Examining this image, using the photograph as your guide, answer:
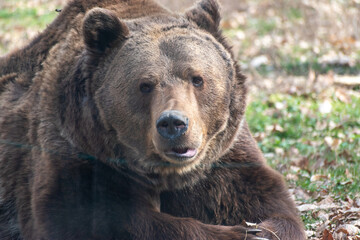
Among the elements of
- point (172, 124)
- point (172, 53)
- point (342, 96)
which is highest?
point (172, 53)

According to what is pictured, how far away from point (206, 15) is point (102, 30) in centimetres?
92

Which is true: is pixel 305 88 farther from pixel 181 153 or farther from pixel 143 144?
pixel 181 153

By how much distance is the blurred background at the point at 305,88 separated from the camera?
6.07 meters

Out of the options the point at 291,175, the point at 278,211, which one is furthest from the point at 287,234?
the point at 291,175

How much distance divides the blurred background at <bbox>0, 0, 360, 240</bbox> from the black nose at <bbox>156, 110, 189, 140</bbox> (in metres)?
1.51

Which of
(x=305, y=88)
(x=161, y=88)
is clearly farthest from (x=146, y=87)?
(x=305, y=88)

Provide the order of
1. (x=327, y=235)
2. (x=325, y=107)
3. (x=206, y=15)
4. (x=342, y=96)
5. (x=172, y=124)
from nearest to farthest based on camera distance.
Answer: (x=172, y=124) → (x=327, y=235) → (x=206, y=15) → (x=325, y=107) → (x=342, y=96)

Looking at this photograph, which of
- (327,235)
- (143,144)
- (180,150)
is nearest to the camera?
(180,150)

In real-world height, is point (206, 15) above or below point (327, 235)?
above

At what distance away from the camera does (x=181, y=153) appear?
4.24 metres

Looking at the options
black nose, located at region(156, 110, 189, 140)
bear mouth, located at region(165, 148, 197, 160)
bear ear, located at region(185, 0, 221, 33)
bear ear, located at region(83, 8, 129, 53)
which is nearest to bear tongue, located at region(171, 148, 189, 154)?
bear mouth, located at region(165, 148, 197, 160)

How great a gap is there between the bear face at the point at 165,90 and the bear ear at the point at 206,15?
0.55ft

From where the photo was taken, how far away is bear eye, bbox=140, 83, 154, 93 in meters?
4.40

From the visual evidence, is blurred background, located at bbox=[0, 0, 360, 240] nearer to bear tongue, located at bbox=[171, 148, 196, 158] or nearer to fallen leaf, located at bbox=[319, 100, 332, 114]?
fallen leaf, located at bbox=[319, 100, 332, 114]
